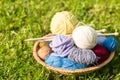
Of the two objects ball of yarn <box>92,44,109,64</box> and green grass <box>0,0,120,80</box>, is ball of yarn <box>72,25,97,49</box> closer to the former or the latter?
ball of yarn <box>92,44,109,64</box>

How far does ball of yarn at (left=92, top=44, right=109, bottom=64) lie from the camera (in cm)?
237

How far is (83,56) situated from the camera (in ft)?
7.51

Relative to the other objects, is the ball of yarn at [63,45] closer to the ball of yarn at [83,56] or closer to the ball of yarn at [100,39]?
the ball of yarn at [83,56]

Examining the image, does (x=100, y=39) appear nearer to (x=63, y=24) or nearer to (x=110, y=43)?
(x=110, y=43)

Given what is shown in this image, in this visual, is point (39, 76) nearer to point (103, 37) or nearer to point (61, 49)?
point (61, 49)

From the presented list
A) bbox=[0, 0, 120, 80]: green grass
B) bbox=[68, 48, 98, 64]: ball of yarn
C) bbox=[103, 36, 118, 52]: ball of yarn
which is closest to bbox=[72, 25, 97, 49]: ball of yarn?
bbox=[68, 48, 98, 64]: ball of yarn

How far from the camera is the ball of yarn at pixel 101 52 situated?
2369 mm

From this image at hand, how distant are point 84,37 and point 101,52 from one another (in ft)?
0.59

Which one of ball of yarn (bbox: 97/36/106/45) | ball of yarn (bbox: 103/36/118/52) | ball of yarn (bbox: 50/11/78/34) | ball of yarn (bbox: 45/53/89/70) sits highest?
ball of yarn (bbox: 50/11/78/34)

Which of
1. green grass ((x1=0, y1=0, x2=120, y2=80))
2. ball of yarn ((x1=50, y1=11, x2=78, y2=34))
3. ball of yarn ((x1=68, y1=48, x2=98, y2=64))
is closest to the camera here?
ball of yarn ((x1=68, y1=48, x2=98, y2=64))

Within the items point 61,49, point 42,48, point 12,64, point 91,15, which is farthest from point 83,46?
point 91,15

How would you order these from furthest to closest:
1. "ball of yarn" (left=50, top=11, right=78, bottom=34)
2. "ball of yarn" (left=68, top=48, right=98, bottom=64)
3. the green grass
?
the green grass < "ball of yarn" (left=50, top=11, right=78, bottom=34) < "ball of yarn" (left=68, top=48, right=98, bottom=64)

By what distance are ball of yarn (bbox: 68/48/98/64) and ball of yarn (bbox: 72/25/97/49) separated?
0.12ft

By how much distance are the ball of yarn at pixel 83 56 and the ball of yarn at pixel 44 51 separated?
0.22m
